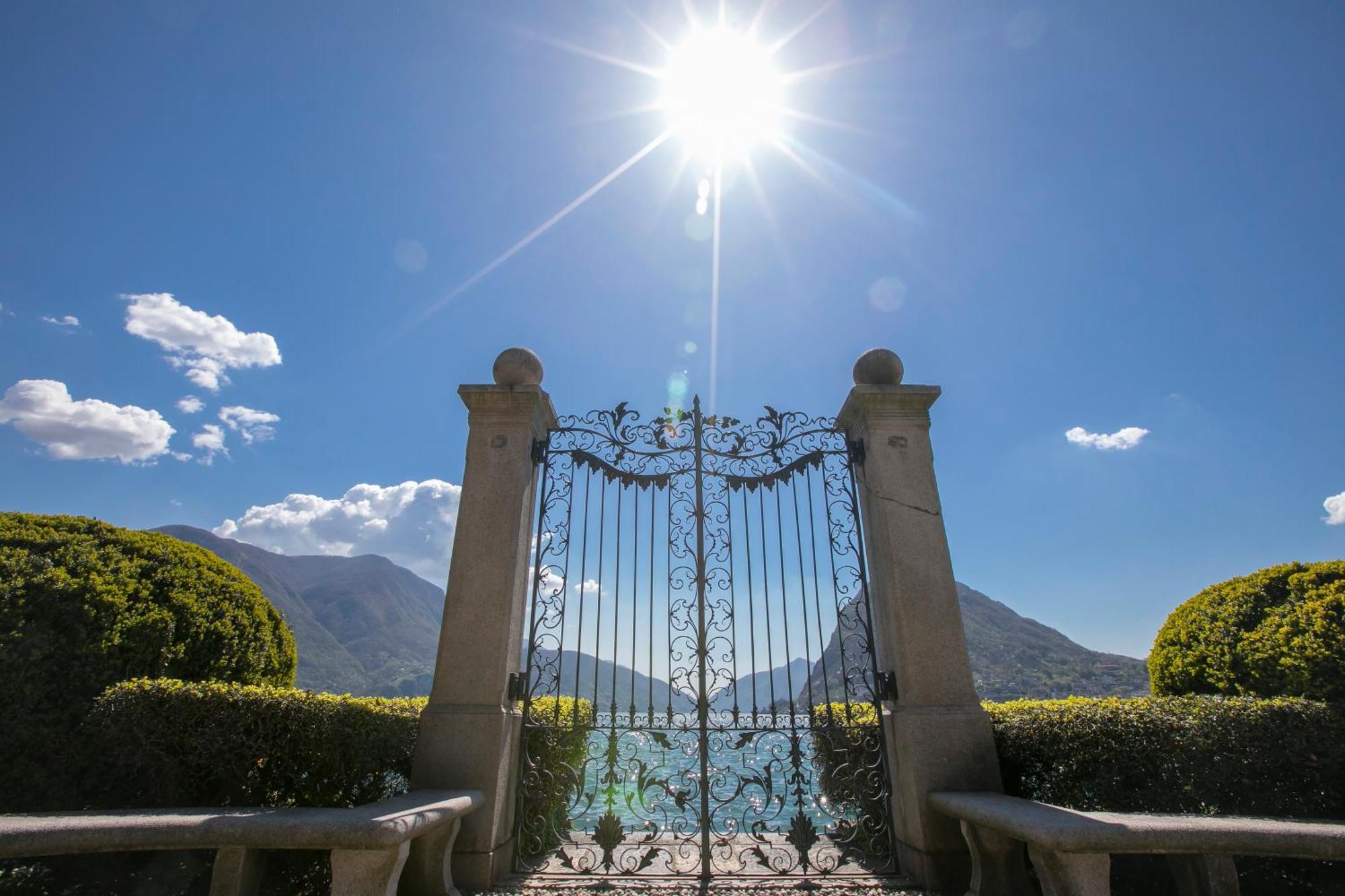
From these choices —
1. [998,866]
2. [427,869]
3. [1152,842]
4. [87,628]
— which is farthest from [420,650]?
[1152,842]

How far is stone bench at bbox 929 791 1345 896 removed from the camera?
10.2ft

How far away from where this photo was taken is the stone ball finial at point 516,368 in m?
5.81

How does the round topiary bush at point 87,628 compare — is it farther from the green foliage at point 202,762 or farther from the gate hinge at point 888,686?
the gate hinge at point 888,686

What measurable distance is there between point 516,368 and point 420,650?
138 m

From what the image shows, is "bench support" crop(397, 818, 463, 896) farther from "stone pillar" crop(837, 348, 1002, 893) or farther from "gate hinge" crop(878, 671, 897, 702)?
"gate hinge" crop(878, 671, 897, 702)

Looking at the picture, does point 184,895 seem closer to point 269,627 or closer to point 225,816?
point 225,816

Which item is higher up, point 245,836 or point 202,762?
point 202,762

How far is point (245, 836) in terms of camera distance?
3.19 m

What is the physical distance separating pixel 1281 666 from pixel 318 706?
7457 mm

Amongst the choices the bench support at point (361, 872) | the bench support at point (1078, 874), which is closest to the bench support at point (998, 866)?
the bench support at point (1078, 874)

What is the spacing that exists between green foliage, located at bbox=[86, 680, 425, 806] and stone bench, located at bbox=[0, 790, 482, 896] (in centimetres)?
53

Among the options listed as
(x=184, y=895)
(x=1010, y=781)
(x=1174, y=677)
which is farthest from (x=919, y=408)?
(x=184, y=895)

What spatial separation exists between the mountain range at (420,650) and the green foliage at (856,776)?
494 millimetres

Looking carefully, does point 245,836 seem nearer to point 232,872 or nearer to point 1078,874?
point 232,872
